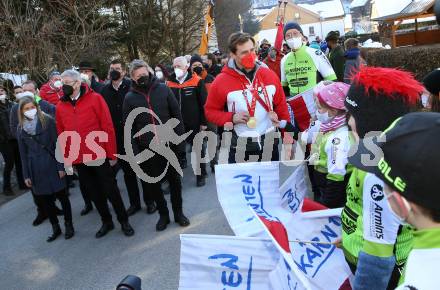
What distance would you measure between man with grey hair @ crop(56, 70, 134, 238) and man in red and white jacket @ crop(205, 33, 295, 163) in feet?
5.18

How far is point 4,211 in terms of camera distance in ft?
24.9

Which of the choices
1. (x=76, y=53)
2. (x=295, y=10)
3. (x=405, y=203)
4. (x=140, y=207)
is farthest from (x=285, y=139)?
(x=295, y=10)

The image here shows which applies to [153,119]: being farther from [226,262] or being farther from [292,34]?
[226,262]

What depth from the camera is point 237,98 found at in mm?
4410

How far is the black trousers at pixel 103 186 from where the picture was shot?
5593mm

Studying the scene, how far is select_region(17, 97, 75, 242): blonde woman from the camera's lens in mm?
5707

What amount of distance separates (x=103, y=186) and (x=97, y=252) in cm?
81

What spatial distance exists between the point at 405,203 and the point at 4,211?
24.7 ft

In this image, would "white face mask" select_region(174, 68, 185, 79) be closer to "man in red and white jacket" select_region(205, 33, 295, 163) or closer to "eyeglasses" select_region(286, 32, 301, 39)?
"eyeglasses" select_region(286, 32, 301, 39)

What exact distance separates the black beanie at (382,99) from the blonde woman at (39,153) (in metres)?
4.43

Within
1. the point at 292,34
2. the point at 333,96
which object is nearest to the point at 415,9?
the point at 292,34

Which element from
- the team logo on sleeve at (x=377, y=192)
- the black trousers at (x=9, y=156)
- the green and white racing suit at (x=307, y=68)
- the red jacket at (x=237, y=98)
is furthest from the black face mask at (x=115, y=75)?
the team logo on sleeve at (x=377, y=192)

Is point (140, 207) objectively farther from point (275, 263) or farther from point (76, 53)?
point (76, 53)

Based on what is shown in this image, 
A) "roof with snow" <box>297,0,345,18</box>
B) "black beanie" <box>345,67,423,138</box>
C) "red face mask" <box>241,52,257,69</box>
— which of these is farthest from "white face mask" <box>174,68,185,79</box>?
"roof with snow" <box>297,0,345,18</box>
